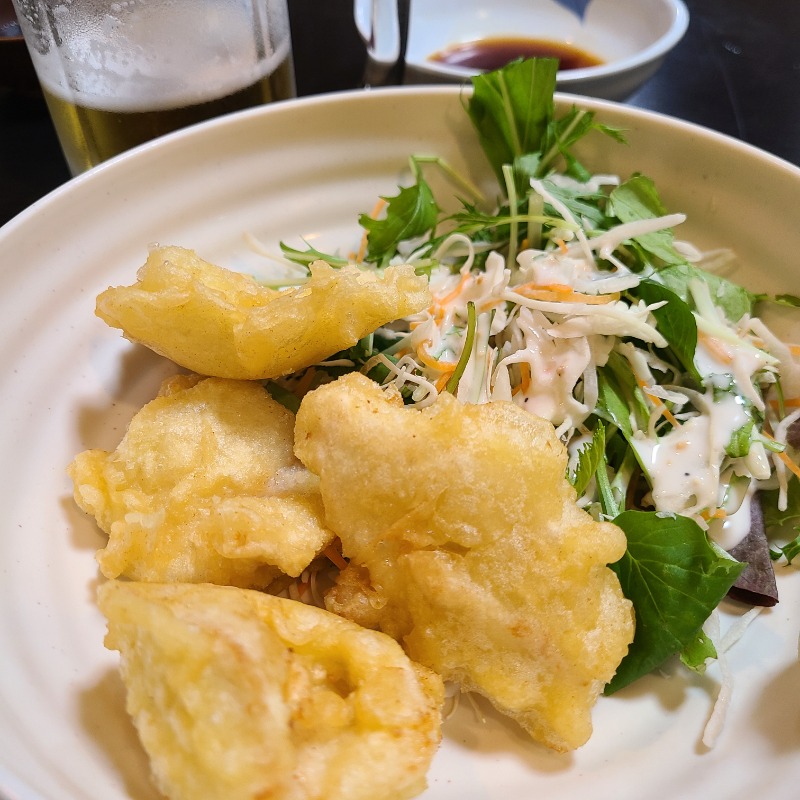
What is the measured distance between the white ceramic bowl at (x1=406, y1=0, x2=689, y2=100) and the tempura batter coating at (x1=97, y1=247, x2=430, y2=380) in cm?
190

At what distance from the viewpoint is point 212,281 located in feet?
6.25

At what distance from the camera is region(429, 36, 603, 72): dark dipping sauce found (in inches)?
146

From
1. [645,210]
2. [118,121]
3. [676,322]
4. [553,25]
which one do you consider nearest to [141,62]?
[118,121]

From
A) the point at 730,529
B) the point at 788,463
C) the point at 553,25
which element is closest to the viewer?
the point at 730,529

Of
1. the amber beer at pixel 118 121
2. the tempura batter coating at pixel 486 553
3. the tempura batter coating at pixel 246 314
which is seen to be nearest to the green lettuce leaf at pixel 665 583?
the tempura batter coating at pixel 486 553

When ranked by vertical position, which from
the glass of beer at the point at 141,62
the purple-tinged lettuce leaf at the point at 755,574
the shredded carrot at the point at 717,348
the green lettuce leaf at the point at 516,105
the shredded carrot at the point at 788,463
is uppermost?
the glass of beer at the point at 141,62

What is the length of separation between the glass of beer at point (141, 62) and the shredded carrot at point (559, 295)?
1.29 metres

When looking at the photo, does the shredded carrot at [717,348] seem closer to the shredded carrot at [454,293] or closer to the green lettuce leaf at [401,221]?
the shredded carrot at [454,293]

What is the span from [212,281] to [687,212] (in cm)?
157

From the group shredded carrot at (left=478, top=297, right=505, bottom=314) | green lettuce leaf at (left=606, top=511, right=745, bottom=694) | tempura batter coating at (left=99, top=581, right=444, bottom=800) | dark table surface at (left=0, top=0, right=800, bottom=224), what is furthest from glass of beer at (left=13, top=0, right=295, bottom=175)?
green lettuce leaf at (left=606, top=511, right=745, bottom=694)

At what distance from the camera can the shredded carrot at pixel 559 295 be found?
2055 millimetres

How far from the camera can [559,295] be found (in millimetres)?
2078

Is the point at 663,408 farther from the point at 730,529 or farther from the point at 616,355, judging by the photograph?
the point at 730,529

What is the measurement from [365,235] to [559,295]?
2.42 feet
